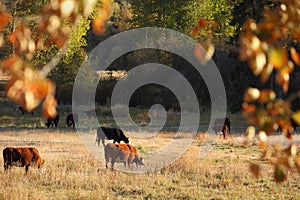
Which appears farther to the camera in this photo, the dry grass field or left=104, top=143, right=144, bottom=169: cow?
left=104, top=143, right=144, bottom=169: cow

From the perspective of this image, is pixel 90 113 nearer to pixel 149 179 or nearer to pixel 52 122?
Answer: pixel 52 122

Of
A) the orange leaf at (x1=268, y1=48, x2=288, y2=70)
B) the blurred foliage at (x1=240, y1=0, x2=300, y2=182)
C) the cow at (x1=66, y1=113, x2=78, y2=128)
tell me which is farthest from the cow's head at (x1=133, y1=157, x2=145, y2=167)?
the cow at (x1=66, y1=113, x2=78, y2=128)

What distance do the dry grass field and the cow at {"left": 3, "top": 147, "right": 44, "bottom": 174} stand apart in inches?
7.7

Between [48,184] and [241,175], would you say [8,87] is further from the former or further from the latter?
[241,175]

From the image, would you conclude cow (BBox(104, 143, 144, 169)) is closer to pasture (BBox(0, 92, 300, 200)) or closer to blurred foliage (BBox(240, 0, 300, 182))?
pasture (BBox(0, 92, 300, 200))

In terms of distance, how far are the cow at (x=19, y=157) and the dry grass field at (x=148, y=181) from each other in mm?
195

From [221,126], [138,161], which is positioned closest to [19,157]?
[138,161]

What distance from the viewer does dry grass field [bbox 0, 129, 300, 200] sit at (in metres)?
12.0

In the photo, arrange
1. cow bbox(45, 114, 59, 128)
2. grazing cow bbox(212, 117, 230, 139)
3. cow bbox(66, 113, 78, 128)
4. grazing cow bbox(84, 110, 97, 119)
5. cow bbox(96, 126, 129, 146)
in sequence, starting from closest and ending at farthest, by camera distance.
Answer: cow bbox(96, 126, 129, 146)
grazing cow bbox(212, 117, 230, 139)
cow bbox(45, 114, 59, 128)
cow bbox(66, 113, 78, 128)
grazing cow bbox(84, 110, 97, 119)

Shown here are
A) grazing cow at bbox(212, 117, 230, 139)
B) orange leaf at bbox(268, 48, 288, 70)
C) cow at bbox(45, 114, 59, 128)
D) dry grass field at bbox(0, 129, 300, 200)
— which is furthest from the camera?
cow at bbox(45, 114, 59, 128)

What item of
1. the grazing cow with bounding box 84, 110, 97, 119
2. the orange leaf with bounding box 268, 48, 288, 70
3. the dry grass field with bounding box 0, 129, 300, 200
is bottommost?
the dry grass field with bounding box 0, 129, 300, 200

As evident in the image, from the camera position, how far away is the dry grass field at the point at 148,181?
1198cm

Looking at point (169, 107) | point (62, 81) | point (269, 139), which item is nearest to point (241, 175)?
point (269, 139)

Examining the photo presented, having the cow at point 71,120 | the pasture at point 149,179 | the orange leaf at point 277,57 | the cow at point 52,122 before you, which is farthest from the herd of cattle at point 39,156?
the cow at point 71,120
